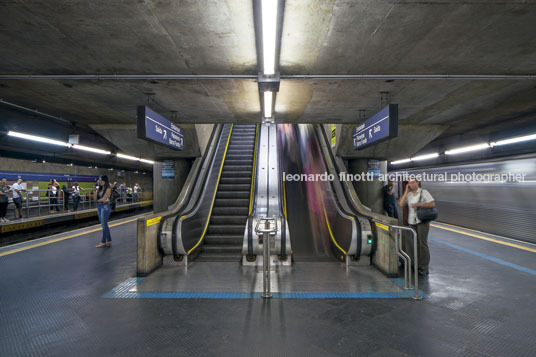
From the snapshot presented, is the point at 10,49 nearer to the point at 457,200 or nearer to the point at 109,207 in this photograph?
the point at 109,207

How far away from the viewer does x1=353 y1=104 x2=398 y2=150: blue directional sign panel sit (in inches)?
160

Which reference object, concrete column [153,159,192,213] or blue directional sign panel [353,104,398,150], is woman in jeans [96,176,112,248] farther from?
blue directional sign panel [353,104,398,150]

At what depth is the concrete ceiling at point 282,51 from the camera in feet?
8.69

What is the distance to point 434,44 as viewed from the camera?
3.24 m

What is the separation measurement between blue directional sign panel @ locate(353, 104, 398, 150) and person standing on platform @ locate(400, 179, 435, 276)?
1.03 metres

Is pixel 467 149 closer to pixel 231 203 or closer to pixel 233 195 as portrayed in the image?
pixel 233 195

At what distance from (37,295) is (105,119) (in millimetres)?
4682

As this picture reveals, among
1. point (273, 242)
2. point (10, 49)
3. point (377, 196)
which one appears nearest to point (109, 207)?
point (10, 49)

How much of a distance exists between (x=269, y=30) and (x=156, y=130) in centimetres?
277

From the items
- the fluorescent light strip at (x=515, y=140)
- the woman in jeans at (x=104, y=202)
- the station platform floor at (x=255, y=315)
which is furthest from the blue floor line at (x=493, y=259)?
the woman in jeans at (x=104, y=202)

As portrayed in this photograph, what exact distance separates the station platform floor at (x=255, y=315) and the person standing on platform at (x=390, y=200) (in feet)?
11.0

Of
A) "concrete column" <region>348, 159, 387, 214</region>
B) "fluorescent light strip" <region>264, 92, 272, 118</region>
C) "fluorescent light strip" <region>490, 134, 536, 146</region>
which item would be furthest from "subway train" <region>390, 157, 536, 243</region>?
"fluorescent light strip" <region>264, 92, 272, 118</region>

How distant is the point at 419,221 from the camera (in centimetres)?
435

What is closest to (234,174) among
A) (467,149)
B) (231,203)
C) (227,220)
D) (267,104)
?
(231,203)
